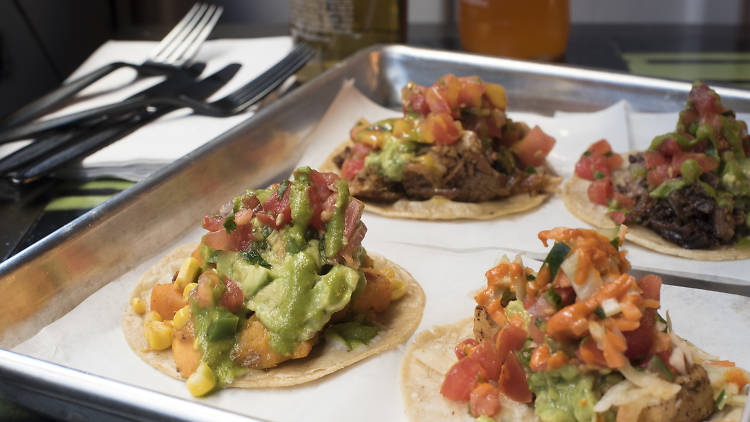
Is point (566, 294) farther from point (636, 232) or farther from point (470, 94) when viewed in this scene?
point (470, 94)

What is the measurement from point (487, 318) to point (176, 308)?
1176 mm

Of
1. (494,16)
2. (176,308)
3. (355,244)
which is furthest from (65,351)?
(494,16)

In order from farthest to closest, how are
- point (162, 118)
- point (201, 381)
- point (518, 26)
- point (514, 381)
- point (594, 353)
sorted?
1. point (518, 26)
2. point (162, 118)
3. point (201, 381)
4. point (514, 381)
5. point (594, 353)

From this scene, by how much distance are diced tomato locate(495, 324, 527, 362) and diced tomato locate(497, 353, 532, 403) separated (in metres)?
0.02

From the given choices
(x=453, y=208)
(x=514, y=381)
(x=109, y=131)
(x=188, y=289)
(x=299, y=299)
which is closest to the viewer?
(x=514, y=381)

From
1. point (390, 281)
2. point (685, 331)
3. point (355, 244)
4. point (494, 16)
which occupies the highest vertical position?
point (494, 16)

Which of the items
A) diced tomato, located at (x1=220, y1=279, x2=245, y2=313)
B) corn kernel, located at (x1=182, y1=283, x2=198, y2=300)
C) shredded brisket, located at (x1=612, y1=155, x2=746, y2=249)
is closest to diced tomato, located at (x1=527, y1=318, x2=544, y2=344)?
diced tomato, located at (x1=220, y1=279, x2=245, y2=313)

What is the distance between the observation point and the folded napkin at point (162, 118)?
4316 mm

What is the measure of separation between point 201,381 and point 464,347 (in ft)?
3.01

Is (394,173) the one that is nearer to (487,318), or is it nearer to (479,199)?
(479,199)

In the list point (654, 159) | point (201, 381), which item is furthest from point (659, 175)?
point (201, 381)

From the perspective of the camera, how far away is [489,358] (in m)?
2.55

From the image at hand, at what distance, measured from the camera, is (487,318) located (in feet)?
8.68

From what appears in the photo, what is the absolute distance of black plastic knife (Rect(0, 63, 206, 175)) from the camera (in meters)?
4.09
